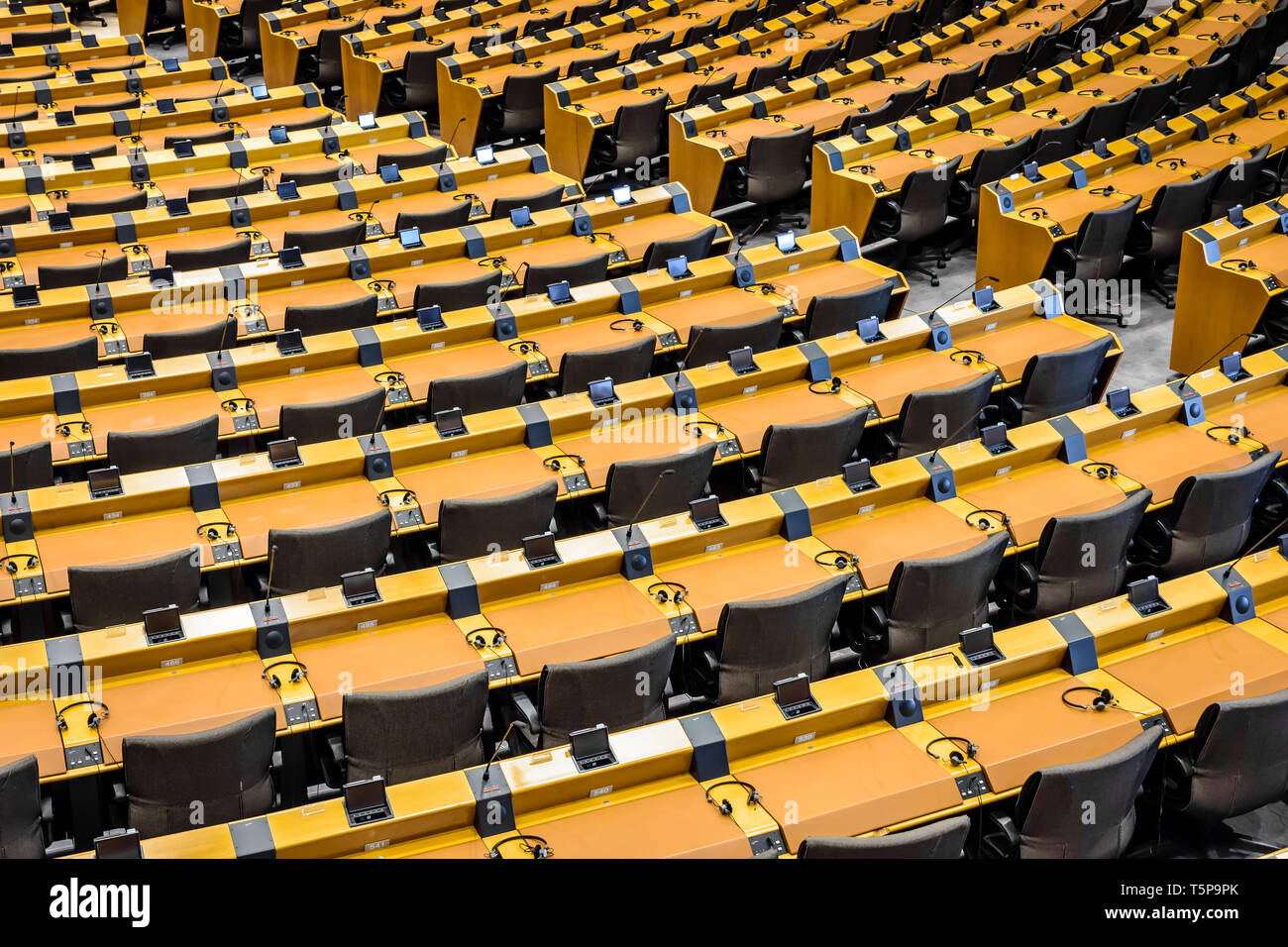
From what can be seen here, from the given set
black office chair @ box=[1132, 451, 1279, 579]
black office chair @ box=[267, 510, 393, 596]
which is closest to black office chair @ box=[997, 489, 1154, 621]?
black office chair @ box=[1132, 451, 1279, 579]

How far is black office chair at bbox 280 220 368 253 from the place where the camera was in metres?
8.46

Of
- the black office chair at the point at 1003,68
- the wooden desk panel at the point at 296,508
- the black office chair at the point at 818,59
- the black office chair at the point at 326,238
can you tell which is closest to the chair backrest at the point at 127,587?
the wooden desk panel at the point at 296,508

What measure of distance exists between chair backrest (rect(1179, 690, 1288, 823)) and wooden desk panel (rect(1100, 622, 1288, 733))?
223 mm

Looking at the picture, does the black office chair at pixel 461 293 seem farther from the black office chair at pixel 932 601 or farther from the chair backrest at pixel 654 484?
the black office chair at pixel 932 601

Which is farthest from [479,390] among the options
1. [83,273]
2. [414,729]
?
[83,273]

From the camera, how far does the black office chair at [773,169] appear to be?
9.76 meters

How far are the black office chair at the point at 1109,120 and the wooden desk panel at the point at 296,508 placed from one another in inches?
264

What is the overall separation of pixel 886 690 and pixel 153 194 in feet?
21.4

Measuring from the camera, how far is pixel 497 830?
15.0 feet

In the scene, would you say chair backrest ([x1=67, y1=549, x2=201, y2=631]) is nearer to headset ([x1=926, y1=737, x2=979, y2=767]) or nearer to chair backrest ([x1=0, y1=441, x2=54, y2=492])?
chair backrest ([x1=0, y1=441, x2=54, y2=492])

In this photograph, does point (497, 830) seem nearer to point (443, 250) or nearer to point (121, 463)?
point (121, 463)
